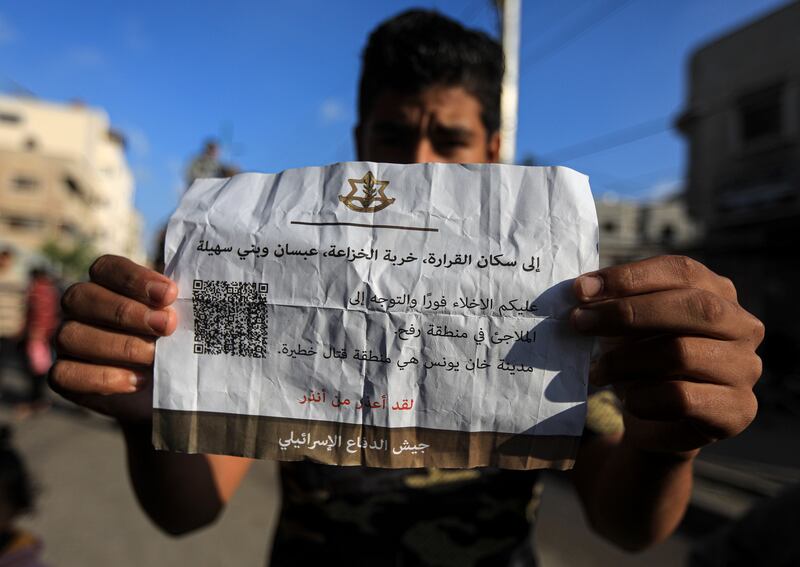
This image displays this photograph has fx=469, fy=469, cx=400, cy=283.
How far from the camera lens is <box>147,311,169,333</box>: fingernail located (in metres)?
0.80

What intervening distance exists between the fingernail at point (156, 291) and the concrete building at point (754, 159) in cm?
1322

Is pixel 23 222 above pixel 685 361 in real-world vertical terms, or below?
above

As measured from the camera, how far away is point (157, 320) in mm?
803

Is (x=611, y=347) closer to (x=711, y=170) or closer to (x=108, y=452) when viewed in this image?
(x=108, y=452)

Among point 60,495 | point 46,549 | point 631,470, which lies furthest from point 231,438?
point 60,495

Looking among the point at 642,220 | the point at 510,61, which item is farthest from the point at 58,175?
the point at 642,220

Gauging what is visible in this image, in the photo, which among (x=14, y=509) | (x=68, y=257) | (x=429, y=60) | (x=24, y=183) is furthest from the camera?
(x=68, y=257)

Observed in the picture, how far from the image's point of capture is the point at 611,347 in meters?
0.82

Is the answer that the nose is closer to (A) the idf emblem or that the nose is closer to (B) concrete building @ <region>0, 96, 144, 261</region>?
(A) the idf emblem

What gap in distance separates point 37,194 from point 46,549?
3520 centimetres

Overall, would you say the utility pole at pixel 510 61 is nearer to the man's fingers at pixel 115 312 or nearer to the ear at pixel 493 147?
the ear at pixel 493 147

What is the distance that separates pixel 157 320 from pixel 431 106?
84 cm

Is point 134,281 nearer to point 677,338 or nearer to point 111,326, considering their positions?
point 111,326

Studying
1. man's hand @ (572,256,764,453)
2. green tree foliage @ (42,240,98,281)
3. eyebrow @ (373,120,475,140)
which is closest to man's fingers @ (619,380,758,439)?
→ man's hand @ (572,256,764,453)
